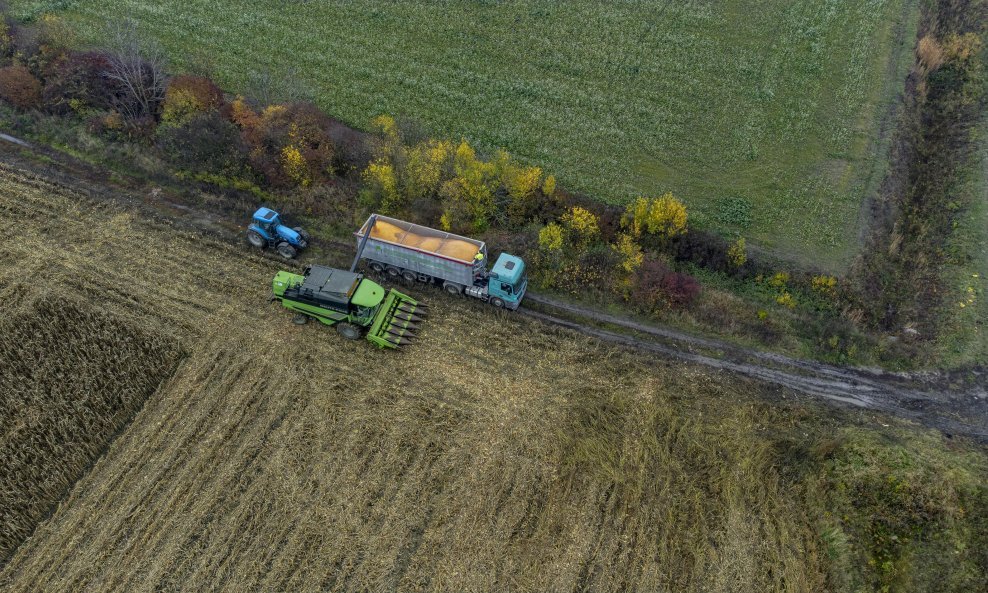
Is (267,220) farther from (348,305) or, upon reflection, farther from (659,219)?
(659,219)

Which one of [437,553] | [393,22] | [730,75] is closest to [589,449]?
[437,553]

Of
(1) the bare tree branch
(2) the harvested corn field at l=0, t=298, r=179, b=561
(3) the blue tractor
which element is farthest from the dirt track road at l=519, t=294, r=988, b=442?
(1) the bare tree branch

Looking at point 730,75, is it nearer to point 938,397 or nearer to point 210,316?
point 938,397

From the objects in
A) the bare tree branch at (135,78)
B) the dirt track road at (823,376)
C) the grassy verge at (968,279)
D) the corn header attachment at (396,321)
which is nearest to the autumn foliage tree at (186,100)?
the bare tree branch at (135,78)

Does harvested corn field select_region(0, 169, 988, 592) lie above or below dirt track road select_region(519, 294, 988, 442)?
below

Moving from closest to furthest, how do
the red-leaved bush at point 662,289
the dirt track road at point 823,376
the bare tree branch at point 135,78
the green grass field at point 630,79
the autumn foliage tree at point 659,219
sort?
the dirt track road at point 823,376
the red-leaved bush at point 662,289
the autumn foliage tree at point 659,219
the green grass field at point 630,79
the bare tree branch at point 135,78

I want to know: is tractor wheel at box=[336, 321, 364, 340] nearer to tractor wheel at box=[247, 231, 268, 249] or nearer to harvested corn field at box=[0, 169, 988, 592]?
harvested corn field at box=[0, 169, 988, 592]

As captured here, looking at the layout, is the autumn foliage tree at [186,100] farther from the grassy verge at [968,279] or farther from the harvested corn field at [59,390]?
the grassy verge at [968,279]
